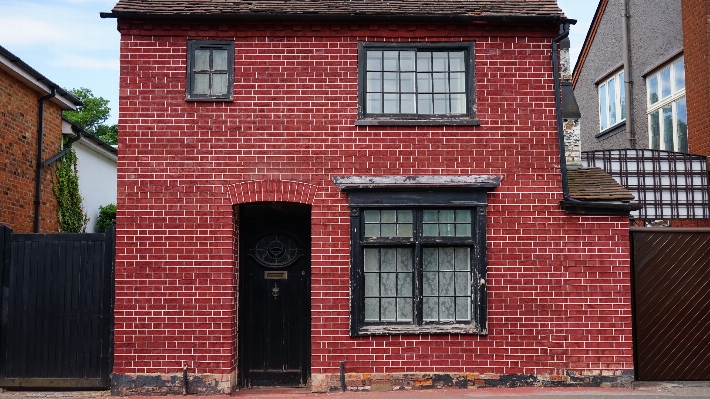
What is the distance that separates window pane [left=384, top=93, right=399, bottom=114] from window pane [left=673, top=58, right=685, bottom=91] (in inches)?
264

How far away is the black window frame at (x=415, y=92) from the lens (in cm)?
971

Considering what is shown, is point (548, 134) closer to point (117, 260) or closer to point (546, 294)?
point (546, 294)

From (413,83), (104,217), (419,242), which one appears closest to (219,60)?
(413,83)

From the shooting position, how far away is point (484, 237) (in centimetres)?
954

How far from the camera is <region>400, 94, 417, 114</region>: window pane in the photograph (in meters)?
9.88

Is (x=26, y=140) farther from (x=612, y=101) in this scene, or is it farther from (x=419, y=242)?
(x=612, y=101)

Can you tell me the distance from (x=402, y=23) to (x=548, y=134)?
8.52 ft

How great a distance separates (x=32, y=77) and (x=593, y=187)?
9967mm

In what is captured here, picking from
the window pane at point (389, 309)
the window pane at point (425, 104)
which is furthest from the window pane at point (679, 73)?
the window pane at point (389, 309)

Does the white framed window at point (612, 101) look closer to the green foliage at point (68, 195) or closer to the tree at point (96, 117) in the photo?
the green foliage at point (68, 195)

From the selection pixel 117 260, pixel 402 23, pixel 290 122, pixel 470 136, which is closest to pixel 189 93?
pixel 290 122

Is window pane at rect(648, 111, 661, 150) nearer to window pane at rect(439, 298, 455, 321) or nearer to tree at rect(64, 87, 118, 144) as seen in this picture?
window pane at rect(439, 298, 455, 321)

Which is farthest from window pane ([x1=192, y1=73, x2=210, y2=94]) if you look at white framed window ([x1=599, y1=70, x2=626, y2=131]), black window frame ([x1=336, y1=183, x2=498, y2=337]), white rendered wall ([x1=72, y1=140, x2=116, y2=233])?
white framed window ([x1=599, y1=70, x2=626, y2=131])

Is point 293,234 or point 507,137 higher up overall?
point 507,137
